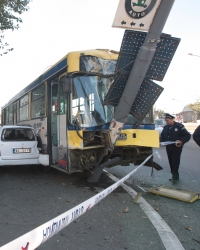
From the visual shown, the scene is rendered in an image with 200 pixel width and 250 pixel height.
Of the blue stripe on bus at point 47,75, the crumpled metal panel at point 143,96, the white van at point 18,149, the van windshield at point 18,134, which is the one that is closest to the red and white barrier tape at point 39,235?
the crumpled metal panel at point 143,96

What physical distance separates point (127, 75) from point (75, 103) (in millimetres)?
1348

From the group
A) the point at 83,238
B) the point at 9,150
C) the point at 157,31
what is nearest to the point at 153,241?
the point at 83,238

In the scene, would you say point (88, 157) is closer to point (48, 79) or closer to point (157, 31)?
point (48, 79)

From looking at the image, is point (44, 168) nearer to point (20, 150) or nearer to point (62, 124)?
point (20, 150)

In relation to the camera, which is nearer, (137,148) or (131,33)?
(131,33)

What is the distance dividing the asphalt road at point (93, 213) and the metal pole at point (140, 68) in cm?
154

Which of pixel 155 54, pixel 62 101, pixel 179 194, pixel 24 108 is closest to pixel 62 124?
pixel 62 101

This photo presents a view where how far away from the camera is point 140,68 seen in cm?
536

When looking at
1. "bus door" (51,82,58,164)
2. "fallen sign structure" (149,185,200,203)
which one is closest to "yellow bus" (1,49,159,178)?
"bus door" (51,82,58,164)

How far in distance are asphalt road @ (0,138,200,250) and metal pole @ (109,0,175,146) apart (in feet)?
5.05

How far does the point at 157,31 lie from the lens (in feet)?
16.3

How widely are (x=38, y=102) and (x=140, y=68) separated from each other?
404cm

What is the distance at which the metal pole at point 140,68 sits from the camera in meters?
4.82

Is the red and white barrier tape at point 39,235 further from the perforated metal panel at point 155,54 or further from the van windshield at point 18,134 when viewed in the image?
the van windshield at point 18,134
